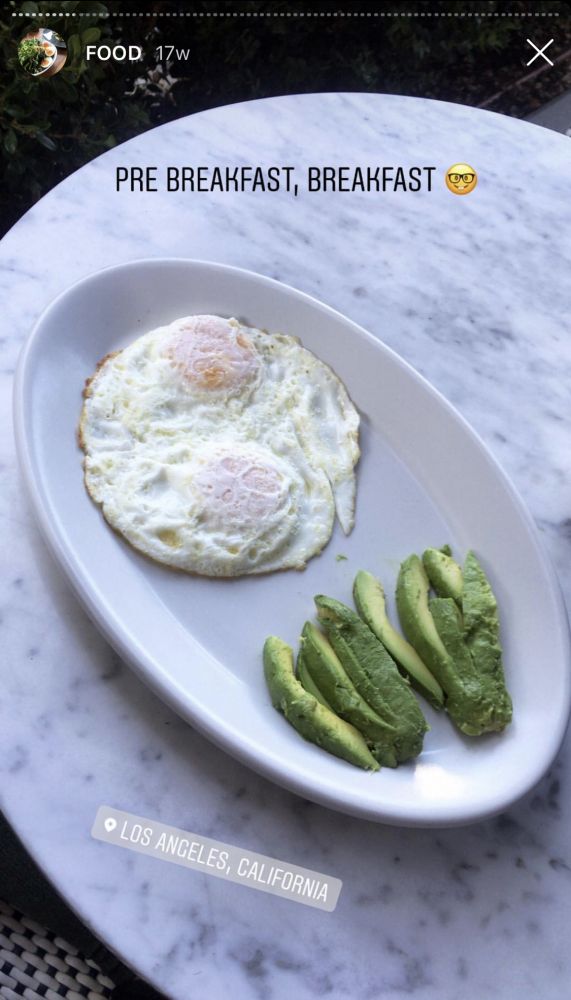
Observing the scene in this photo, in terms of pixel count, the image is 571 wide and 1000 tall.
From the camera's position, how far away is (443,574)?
168 cm

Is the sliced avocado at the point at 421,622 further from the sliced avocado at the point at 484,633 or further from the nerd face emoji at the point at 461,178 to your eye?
the nerd face emoji at the point at 461,178

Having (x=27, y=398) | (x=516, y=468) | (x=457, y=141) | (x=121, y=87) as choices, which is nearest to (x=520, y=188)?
(x=457, y=141)

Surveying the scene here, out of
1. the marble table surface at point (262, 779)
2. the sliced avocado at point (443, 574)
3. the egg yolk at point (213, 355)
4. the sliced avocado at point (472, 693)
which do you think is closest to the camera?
the marble table surface at point (262, 779)

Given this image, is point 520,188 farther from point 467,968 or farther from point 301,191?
point 467,968

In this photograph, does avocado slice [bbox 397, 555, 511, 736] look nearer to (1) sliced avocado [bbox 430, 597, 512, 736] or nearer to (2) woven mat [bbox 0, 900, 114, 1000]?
(1) sliced avocado [bbox 430, 597, 512, 736]

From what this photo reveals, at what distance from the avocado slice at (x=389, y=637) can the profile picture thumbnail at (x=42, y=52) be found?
Answer: 5.24 ft

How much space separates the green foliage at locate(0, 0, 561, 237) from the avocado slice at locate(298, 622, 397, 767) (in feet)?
5.37

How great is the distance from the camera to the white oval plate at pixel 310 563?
1.46 m

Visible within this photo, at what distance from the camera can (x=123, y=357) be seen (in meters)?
1.89

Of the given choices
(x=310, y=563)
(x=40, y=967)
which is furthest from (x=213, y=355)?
(x=40, y=967)

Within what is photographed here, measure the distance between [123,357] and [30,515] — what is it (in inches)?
14.6

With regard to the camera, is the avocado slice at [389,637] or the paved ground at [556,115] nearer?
the avocado slice at [389,637]

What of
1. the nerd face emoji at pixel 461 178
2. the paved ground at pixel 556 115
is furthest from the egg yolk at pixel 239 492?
the paved ground at pixel 556 115

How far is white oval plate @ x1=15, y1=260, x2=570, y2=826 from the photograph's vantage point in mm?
1459
